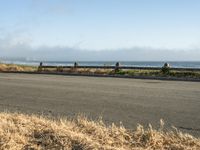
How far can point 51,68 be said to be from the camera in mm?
37750

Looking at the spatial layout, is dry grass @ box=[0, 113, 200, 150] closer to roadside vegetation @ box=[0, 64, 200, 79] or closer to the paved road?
the paved road

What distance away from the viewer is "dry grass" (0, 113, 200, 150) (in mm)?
7437

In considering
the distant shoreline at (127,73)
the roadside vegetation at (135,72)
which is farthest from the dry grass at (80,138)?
the roadside vegetation at (135,72)

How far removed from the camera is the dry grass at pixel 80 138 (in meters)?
7.44

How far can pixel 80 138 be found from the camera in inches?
301

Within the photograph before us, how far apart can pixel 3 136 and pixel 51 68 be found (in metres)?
30.1

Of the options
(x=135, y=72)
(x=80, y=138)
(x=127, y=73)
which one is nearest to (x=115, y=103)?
(x=80, y=138)

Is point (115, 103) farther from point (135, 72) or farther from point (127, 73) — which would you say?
point (135, 72)

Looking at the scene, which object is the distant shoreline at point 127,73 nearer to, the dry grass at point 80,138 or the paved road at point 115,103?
the paved road at point 115,103

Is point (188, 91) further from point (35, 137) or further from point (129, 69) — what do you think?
point (129, 69)

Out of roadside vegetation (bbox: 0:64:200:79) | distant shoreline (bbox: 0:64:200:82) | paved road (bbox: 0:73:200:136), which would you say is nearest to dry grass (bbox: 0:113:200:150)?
paved road (bbox: 0:73:200:136)

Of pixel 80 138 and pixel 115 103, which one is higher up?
pixel 80 138

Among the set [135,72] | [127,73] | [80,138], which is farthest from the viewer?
[135,72]

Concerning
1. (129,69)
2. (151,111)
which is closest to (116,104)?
(151,111)
